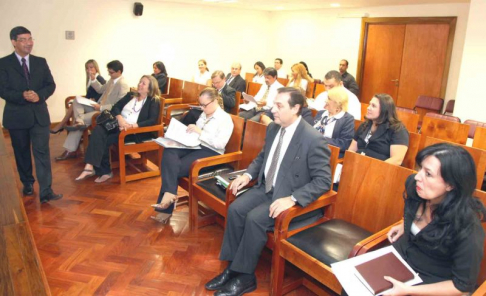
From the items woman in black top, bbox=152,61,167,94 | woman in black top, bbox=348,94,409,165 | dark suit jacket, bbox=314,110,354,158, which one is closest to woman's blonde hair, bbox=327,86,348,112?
dark suit jacket, bbox=314,110,354,158

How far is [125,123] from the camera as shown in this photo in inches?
164

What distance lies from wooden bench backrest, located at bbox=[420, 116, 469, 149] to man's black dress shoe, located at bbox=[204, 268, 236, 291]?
2210mm

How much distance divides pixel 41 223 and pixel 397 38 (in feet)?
23.8

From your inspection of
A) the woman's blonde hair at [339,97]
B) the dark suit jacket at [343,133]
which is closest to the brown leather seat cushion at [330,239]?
the dark suit jacket at [343,133]

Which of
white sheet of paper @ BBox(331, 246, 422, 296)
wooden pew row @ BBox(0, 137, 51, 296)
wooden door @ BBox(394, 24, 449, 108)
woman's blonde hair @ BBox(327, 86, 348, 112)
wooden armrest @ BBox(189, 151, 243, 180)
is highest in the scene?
wooden door @ BBox(394, 24, 449, 108)

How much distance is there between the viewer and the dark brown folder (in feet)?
5.23

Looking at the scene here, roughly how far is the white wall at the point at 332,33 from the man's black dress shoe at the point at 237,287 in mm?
6215

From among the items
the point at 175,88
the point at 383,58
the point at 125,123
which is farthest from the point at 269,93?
the point at 383,58

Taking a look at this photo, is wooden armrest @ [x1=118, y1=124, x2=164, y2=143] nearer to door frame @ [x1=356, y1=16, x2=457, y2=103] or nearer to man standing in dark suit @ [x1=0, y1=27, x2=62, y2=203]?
man standing in dark suit @ [x1=0, y1=27, x2=62, y2=203]

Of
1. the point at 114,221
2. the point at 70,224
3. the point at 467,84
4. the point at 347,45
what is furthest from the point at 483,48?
the point at 70,224

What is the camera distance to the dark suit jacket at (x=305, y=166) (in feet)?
7.55

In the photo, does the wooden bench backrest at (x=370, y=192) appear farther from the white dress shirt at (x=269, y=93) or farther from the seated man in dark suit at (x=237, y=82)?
the seated man in dark suit at (x=237, y=82)

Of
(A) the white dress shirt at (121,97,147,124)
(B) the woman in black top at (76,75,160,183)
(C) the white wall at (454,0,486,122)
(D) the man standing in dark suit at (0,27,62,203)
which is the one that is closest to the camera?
(D) the man standing in dark suit at (0,27,62,203)

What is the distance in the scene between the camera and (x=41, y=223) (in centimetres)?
328
